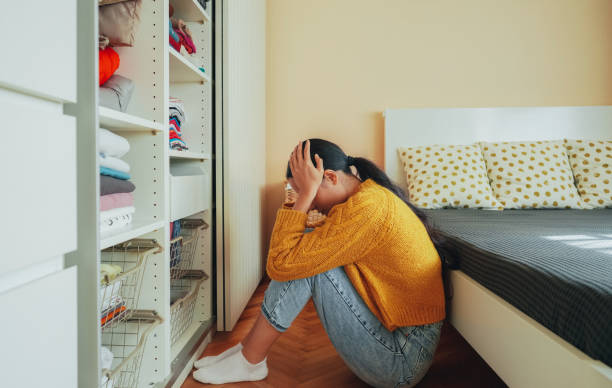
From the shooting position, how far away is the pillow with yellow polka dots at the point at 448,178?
1.87m

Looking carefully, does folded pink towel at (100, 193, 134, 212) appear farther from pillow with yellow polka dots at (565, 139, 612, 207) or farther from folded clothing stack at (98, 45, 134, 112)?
pillow with yellow polka dots at (565, 139, 612, 207)

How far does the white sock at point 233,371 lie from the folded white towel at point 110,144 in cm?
74

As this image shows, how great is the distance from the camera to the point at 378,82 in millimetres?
2428

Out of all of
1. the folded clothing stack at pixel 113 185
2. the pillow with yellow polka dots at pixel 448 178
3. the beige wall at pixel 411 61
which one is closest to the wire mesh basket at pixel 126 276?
the folded clothing stack at pixel 113 185

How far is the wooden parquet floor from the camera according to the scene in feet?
3.88

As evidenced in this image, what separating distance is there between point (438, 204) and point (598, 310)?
1.35 m

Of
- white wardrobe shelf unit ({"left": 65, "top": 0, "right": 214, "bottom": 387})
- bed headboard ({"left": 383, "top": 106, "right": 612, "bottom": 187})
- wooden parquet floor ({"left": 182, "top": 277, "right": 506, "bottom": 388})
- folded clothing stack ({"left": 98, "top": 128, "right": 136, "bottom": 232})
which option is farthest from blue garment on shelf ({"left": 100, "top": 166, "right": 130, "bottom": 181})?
bed headboard ({"left": 383, "top": 106, "right": 612, "bottom": 187})

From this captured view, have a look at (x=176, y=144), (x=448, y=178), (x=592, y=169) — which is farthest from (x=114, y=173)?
(x=592, y=169)

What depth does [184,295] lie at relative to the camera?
1.37m

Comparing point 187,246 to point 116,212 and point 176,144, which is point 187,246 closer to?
point 176,144

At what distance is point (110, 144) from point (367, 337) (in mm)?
816

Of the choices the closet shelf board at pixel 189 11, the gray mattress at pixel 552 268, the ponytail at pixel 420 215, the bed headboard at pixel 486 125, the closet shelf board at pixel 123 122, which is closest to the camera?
the gray mattress at pixel 552 268

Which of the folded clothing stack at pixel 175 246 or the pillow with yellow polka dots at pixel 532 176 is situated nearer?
the folded clothing stack at pixel 175 246

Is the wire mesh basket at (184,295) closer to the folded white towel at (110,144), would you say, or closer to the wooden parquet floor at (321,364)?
the wooden parquet floor at (321,364)
